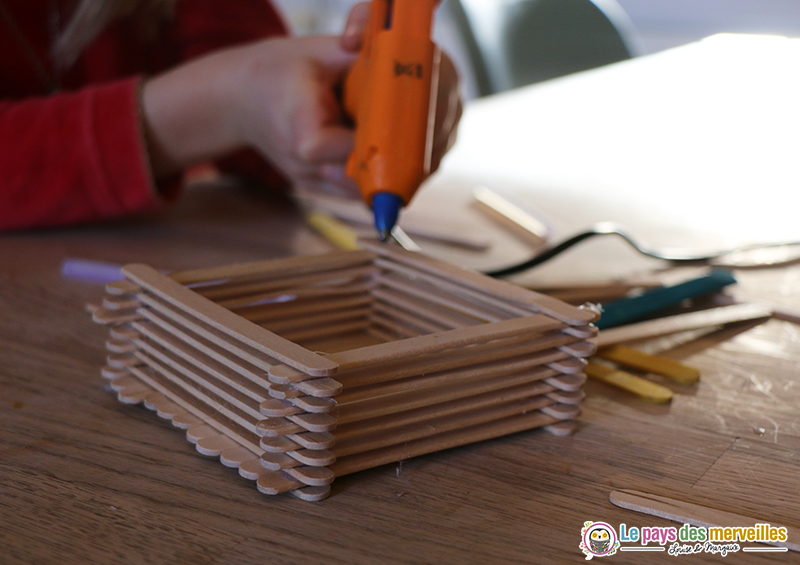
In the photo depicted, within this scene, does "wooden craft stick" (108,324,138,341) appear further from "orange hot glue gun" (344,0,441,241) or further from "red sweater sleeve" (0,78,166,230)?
"red sweater sleeve" (0,78,166,230)

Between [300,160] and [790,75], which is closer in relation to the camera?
[300,160]

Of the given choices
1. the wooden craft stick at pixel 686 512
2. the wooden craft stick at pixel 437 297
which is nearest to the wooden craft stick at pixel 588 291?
the wooden craft stick at pixel 437 297

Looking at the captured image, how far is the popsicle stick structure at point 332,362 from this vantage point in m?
0.35

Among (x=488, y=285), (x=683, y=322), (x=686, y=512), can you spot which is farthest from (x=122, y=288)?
(x=683, y=322)

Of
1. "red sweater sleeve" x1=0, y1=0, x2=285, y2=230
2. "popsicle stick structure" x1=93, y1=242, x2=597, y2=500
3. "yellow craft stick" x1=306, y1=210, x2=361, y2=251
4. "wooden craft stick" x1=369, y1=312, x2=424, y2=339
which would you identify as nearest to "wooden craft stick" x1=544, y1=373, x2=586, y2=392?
"popsicle stick structure" x1=93, y1=242, x2=597, y2=500

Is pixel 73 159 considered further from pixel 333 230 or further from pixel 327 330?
pixel 327 330

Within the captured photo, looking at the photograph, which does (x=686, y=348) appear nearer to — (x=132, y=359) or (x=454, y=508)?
(x=454, y=508)

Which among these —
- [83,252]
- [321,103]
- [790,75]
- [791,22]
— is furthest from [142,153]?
[791,22]

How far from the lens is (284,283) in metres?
0.50

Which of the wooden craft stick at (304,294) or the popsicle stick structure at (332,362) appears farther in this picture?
the wooden craft stick at (304,294)

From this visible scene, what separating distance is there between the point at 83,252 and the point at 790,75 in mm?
1276

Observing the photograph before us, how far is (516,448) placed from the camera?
424 mm

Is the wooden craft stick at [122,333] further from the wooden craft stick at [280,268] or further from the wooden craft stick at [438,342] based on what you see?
the wooden craft stick at [438,342]

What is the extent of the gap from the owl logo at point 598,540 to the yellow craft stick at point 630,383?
163 mm
